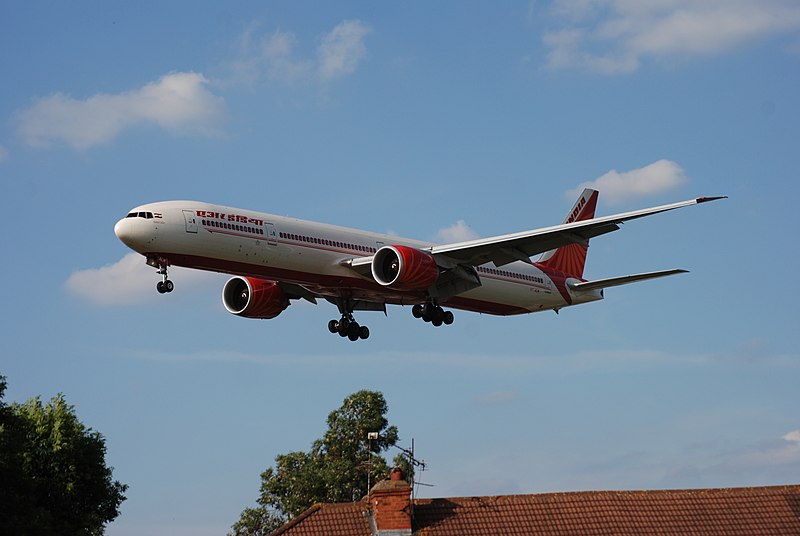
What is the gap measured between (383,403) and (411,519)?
39.2 metres

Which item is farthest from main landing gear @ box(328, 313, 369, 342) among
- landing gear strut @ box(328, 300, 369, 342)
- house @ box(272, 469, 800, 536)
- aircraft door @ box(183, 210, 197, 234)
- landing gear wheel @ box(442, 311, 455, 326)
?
house @ box(272, 469, 800, 536)

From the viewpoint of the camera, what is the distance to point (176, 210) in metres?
42.9

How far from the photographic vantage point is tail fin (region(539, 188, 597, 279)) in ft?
199

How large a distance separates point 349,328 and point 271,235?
10.0 metres

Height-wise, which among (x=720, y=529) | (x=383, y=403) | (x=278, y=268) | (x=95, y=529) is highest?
(x=383, y=403)

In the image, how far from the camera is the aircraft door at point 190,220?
140 feet

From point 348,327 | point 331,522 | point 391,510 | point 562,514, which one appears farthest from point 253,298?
point 562,514

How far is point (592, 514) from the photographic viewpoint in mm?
39469

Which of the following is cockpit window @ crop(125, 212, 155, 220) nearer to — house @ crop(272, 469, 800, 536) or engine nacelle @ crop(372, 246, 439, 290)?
engine nacelle @ crop(372, 246, 439, 290)

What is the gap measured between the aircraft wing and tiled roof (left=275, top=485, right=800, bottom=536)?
1095 cm

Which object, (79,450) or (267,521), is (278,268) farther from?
(267,521)

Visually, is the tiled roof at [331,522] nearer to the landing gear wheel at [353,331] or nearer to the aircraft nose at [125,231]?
the aircraft nose at [125,231]

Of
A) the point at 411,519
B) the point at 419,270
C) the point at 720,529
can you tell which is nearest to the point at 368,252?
the point at 419,270

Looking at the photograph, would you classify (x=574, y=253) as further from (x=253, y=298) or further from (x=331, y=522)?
(x=331, y=522)
